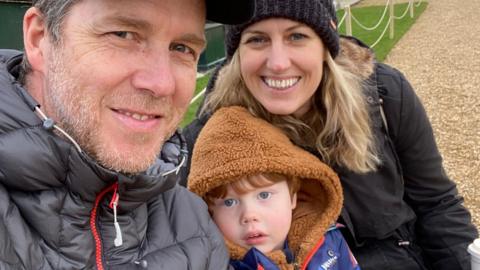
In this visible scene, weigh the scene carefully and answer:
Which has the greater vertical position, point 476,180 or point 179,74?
point 179,74

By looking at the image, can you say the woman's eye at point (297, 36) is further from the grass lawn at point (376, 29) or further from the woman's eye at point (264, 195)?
the grass lawn at point (376, 29)

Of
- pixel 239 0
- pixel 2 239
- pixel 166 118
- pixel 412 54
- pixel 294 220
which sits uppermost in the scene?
pixel 239 0

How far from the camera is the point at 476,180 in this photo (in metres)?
6.36

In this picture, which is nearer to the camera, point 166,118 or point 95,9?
point 95,9

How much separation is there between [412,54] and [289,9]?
10961mm

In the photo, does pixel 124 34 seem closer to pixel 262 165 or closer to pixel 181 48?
pixel 181 48

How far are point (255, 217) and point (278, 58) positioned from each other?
32.0 inches

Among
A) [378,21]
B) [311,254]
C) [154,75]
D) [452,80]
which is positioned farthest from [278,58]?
[378,21]

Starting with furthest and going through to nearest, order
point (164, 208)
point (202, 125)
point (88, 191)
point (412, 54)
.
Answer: point (412, 54) → point (202, 125) → point (164, 208) → point (88, 191)

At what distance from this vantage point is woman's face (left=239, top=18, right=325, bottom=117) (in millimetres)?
2623

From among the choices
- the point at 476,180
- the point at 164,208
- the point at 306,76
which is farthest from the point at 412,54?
the point at 164,208

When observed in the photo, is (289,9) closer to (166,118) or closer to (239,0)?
(239,0)

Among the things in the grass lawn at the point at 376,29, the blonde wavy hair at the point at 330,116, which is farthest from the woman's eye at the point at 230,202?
the grass lawn at the point at 376,29

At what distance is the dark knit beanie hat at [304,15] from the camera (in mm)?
2523
